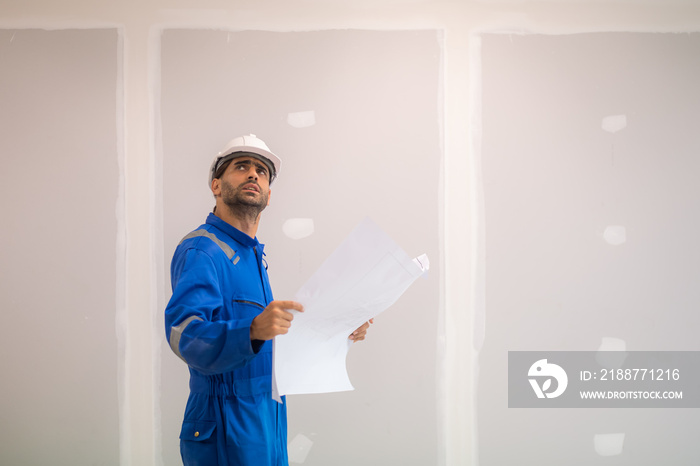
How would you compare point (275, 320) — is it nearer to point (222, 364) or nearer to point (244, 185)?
point (222, 364)

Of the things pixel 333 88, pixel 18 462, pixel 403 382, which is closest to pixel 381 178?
pixel 333 88

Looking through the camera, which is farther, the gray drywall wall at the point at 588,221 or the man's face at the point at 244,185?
the gray drywall wall at the point at 588,221

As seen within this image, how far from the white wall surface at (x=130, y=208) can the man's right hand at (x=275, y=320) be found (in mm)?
1144

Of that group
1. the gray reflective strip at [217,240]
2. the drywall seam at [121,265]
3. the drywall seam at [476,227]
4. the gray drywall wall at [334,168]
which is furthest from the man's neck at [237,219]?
the drywall seam at [476,227]

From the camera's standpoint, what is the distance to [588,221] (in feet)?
7.15

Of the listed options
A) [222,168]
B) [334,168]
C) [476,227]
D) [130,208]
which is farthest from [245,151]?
[476,227]

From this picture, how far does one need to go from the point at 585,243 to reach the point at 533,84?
0.69 metres

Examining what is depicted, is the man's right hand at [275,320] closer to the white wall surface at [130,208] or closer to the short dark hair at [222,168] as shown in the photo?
the short dark hair at [222,168]

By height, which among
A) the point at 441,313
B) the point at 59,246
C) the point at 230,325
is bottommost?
the point at 441,313

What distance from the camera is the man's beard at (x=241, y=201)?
1354 mm

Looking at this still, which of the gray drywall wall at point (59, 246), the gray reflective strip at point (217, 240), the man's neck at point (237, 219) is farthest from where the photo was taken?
the gray drywall wall at point (59, 246)

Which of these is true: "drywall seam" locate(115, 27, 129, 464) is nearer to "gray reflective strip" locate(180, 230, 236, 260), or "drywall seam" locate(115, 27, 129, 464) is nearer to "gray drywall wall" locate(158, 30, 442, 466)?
"gray drywall wall" locate(158, 30, 442, 466)

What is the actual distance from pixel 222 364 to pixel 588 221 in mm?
1709

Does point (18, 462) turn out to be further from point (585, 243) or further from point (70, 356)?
point (585, 243)
